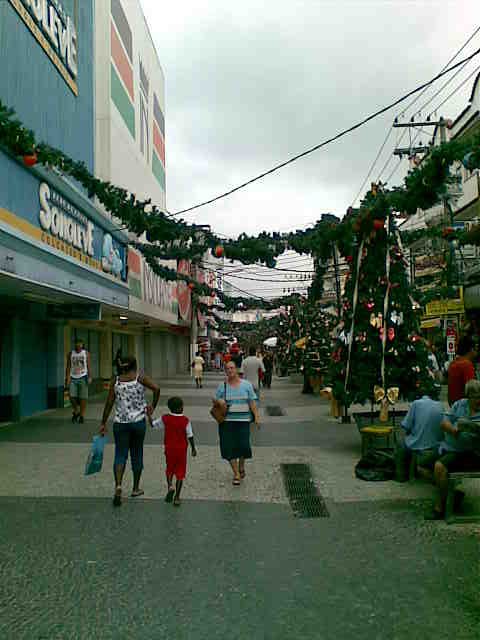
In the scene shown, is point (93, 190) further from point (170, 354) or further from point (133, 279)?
point (170, 354)

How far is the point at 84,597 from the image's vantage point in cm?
434

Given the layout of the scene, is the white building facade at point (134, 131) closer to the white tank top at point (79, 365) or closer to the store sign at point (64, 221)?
the store sign at point (64, 221)

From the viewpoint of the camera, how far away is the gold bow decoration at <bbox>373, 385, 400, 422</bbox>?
9492mm

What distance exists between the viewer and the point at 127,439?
711 cm

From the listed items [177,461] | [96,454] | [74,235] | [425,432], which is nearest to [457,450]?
[425,432]

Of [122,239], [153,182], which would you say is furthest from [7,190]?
[153,182]

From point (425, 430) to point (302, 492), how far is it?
1604 mm

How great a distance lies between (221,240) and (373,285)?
4.87 m

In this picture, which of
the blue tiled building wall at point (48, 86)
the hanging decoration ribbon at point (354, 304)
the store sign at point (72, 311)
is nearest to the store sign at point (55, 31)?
the blue tiled building wall at point (48, 86)

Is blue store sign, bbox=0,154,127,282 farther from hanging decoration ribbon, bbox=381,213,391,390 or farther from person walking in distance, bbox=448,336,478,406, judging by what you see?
person walking in distance, bbox=448,336,478,406

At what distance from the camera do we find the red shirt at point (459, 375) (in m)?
7.88

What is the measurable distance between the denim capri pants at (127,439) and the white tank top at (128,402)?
2.2 inches

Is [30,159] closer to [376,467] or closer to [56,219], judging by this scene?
[56,219]

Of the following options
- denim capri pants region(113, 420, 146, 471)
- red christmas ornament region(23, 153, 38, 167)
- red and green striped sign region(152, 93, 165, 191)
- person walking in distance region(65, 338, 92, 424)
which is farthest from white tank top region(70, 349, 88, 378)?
red and green striped sign region(152, 93, 165, 191)
